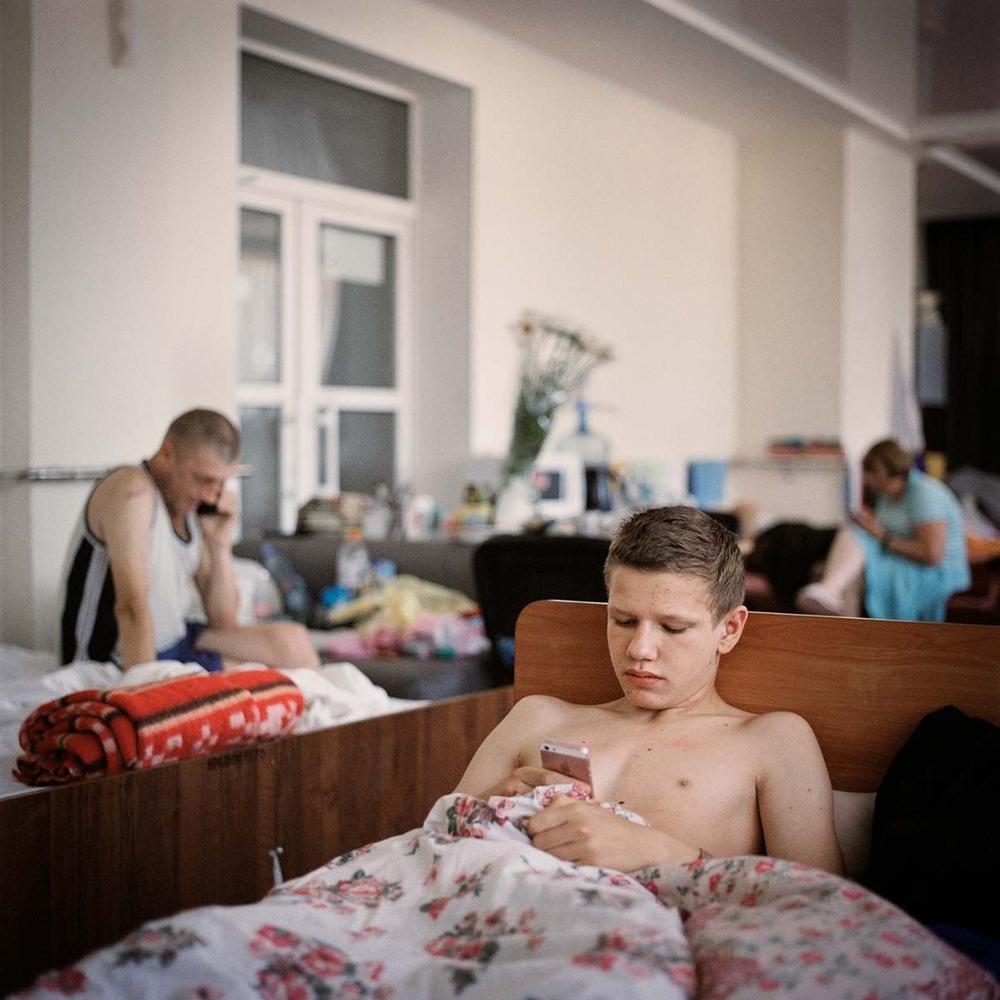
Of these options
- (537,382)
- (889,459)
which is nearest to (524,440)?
(537,382)

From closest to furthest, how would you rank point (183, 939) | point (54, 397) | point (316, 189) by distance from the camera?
point (183, 939) → point (54, 397) → point (316, 189)

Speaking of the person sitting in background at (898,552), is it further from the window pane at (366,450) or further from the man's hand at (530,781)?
the man's hand at (530,781)

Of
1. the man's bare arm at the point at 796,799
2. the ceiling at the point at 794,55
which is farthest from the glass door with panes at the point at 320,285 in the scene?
the man's bare arm at the point at 796,799

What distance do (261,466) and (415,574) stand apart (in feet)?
3.74

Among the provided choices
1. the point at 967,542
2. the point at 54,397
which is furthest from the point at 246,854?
the point at 967,542

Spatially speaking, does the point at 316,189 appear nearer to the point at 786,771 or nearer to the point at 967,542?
the point at 967,542

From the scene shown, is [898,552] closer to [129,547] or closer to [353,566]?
[353,566]

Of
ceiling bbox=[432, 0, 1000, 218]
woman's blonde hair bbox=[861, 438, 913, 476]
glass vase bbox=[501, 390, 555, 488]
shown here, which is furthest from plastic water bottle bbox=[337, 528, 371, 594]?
ceiling bbox=[432, 0, 1000, 218]

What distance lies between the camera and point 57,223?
3.93m

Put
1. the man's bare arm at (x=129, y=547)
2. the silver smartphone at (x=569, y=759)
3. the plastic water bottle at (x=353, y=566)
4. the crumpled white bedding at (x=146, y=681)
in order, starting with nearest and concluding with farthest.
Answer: the silver smartphone at (x=569, y=759), the crumpled white bedding at (x=146, y=681), the man's bare arm at (x=129, y=547), the plastic water bottle at (x=353, y=566)

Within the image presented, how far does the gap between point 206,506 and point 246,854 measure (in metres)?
1.39

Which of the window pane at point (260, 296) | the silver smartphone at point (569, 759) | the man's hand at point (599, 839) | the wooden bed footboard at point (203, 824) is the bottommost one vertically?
the wooden bed footboard at point (203, 824)

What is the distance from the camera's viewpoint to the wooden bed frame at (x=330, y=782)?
1.74 meters

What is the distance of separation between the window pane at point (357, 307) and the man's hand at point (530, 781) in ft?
13.5
